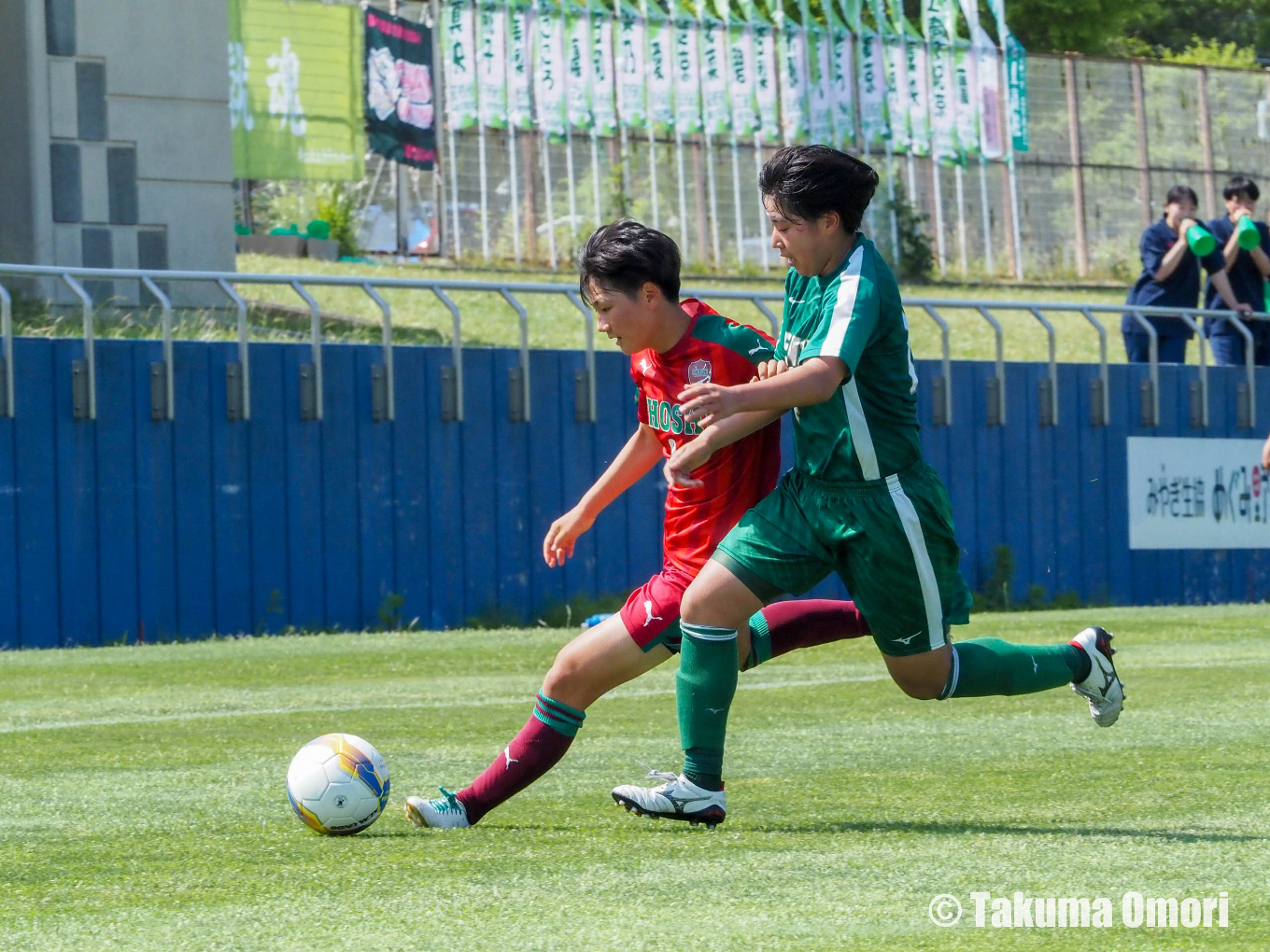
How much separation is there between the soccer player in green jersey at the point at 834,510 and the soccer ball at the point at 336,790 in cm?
68

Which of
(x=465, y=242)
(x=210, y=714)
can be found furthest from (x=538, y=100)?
(x=210, y=714)

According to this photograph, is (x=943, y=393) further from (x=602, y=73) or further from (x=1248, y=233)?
(x=602, y=73)

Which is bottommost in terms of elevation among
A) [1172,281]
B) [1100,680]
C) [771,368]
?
[1100,680]

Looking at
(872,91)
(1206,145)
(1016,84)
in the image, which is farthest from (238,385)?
(1206,145)

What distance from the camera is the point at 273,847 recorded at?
5.06 meters

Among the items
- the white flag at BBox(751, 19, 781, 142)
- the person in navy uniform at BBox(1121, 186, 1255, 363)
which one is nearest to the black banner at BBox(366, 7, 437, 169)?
the white flag at BBox(751, 19, 781, 142)

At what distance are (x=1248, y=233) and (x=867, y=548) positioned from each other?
505 inches

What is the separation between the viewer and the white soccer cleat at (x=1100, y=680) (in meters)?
5.99

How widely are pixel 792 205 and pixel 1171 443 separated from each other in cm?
1304

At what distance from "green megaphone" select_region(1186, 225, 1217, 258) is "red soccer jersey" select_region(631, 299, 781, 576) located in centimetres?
1187

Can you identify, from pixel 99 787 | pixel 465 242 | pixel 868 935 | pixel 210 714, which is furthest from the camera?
pixel 465 242

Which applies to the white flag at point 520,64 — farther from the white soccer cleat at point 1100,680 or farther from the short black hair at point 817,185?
the short black hair at point 817,185

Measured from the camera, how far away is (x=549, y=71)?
30062 millimetres

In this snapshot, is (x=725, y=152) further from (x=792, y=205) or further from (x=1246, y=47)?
(x=1246, y=47)
